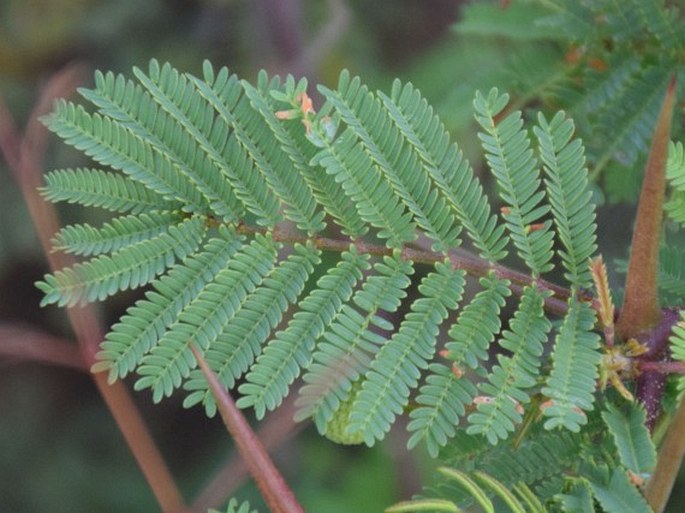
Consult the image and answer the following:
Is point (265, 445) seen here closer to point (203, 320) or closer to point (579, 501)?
point (203, 320)

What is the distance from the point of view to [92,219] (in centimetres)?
168

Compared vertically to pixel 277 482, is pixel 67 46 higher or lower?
higher

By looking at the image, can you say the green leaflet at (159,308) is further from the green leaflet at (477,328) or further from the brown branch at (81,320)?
the brown branch at (81,320)

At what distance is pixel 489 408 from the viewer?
61 centimetres

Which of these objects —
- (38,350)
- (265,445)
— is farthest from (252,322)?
(38,350)

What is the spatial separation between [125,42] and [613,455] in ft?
5.17

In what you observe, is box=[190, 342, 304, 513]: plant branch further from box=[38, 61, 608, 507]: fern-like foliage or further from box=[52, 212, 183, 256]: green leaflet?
box=[52, 212, 183, 256]: green leaflet

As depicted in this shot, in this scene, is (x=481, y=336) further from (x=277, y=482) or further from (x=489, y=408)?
(x=277, y=482)

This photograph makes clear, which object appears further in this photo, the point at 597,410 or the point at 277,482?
the point at 597,410

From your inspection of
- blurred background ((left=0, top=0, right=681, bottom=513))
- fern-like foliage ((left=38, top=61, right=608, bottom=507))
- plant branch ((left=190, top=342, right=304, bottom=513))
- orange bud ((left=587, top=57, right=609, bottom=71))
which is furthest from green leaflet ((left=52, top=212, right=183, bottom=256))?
blurred background ((left=0, top=0, right=681, bottom=513))

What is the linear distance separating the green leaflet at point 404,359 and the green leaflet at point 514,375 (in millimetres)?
51

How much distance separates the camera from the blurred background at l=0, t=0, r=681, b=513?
5.83ft

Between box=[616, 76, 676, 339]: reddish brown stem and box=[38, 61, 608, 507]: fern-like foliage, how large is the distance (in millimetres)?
36

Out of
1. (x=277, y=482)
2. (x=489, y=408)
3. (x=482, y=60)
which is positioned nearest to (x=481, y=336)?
(x=489, y=408)
